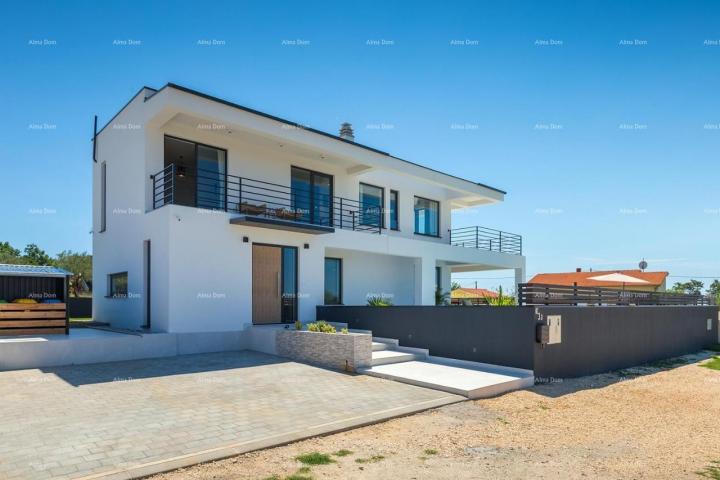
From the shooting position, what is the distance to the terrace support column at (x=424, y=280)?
61.7 ft

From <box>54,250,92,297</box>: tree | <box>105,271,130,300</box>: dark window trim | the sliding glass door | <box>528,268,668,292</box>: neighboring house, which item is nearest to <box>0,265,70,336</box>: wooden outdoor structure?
<box>105,271,130,300</box>: dark window trim

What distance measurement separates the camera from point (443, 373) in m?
9.99

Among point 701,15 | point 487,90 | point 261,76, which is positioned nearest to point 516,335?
point 487,90

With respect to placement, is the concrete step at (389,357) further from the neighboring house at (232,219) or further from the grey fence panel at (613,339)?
the neighboring house at (232,219)

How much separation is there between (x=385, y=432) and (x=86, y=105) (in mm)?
16640

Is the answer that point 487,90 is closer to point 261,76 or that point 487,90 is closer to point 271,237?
point 261,76

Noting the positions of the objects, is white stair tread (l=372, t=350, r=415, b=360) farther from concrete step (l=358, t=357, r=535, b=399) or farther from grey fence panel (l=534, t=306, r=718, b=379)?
grey fence panel (l=534, t=306, r=718, b=379)

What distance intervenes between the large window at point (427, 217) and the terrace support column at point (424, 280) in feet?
9.29

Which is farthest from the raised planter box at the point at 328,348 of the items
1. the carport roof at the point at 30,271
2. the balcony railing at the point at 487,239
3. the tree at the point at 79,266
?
the tree at the point at 79,266

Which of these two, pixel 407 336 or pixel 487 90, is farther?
pixel 487 90

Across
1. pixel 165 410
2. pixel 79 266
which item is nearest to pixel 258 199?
pixel 165 410

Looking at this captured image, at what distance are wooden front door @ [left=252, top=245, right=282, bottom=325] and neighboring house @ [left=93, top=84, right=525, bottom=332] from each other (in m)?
0.03

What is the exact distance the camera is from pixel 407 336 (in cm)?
1248

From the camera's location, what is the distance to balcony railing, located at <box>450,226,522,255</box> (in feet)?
75.0
